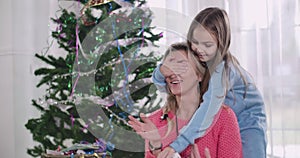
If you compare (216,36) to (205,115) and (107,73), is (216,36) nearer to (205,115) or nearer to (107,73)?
(205,115)

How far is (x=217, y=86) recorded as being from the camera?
153cm

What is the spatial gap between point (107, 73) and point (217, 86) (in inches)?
26.5

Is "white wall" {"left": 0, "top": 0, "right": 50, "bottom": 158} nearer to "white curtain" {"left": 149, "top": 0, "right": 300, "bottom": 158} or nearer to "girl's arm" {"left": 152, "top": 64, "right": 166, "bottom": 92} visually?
"white curtain" {"left": 149, "top": 0, "right": 300, "bottom": 158}

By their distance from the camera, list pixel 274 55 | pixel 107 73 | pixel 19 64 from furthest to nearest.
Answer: pixel 19 64
pixel 274 55
pixel 107 73

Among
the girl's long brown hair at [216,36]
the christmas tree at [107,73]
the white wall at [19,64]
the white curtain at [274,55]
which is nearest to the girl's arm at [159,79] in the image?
the girl's long brown hair at [216,36]

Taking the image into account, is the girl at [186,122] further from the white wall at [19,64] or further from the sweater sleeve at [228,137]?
the white wall at [19,64]

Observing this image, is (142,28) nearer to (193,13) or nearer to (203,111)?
(193,13)

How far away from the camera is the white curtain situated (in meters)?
2.20

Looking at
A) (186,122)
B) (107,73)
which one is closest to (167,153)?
(186,122)

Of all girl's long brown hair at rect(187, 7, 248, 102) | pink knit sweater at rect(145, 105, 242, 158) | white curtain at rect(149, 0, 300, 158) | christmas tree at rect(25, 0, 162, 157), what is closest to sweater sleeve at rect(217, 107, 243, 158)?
pink knit sweater at rect(145, 105, 242, 158)

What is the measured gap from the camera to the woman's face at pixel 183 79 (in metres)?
1.54

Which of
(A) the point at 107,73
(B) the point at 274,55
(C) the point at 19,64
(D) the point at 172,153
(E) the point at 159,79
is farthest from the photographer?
(C) the point at 19,64

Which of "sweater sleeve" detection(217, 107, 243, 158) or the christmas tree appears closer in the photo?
"sweater sleeve" detection(217, 107, 243, 158)

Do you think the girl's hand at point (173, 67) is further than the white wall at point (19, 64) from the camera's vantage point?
No
